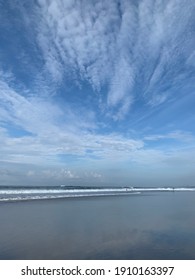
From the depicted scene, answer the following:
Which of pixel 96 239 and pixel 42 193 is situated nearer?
pixel 96 239

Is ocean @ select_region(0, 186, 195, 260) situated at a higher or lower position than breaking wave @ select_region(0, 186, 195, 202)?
lower

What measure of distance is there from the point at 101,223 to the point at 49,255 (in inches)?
224

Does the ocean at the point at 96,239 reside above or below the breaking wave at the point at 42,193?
below

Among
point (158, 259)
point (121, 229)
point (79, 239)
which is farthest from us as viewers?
point (121, 229)

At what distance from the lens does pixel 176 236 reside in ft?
33.2

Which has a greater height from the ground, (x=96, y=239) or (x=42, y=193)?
(x=42, y=193)

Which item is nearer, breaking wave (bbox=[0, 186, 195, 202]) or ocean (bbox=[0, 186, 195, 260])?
ocean (bbox=[0, 186, 195, 260])

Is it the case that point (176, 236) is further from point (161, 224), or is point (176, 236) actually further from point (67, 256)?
point (67, 256)

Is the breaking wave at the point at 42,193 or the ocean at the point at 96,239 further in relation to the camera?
the breaking wave at the point at 42,193
